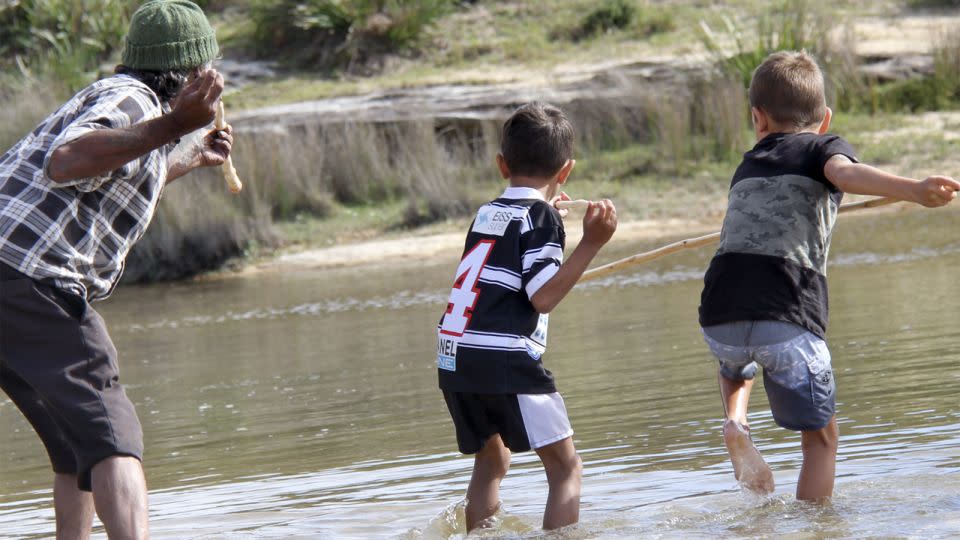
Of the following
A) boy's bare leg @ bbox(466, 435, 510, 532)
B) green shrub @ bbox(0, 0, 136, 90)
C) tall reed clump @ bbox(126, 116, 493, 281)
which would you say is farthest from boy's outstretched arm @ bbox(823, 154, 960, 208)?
green shrub @ bbox(0, 0, 136, 90)

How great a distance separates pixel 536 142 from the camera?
4082 millimetres

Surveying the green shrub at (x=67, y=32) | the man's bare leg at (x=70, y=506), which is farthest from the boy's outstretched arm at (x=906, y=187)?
the green shrub at (x=67, y=32)

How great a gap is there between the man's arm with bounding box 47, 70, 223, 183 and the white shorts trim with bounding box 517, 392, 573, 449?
119 cm

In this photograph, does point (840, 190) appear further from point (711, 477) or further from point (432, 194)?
point (432, 194)

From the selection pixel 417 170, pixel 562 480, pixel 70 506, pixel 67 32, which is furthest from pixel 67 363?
pixel 67 32

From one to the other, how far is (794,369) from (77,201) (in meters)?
2.00

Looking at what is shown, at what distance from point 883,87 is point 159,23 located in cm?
1398

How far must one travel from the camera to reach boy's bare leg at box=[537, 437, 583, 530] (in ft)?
13.1

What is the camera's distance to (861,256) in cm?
1078

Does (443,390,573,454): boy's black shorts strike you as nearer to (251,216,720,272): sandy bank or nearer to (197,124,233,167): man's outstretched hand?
(197,124,233,167): man's outstretched hand

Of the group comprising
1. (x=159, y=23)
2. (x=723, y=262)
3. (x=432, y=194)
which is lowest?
(x=432, y=194)

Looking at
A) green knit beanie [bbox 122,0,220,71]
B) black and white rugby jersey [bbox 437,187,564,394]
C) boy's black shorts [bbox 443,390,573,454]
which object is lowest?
boy's black shorts [bbox 443,390,573,454]

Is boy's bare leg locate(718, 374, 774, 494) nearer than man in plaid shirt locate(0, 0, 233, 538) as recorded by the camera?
No

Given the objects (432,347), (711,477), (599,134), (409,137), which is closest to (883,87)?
(599,134)
